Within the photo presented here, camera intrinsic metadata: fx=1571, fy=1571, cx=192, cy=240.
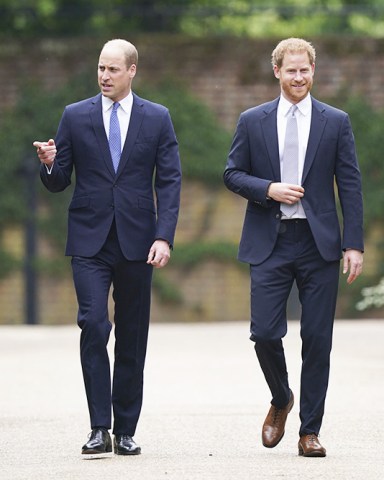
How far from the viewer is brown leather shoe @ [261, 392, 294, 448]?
7.07 metres

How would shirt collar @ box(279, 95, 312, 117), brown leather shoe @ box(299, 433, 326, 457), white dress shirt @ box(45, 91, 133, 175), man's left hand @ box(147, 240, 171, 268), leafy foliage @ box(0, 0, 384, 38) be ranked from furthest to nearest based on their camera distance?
1. leafy foliage @ box(0, 0, 384, 38)
2. white dress shirt @ box(45, 91, 133, 175)
3. shirt collar @ box(279, 95, 312, 117)
4. man's left hand @ box(147, 240, 171, 268)
5. brown leather shoe @ box(299, 433, 326, 457)

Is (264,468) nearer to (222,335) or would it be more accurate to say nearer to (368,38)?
(222,335)

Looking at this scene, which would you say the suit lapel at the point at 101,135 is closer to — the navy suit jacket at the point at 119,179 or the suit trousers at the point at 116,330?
the navy suit jacket at the point at 119,179

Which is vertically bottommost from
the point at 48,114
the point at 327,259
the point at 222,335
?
the point at 222,335

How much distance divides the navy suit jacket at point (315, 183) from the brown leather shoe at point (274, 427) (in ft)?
2.28

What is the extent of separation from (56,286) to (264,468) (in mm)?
10222

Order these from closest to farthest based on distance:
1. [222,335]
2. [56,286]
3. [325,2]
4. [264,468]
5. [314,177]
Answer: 1. [264,468]
2. [314,177]
3. [222,335]
4. [56,286]
5. [325,2]

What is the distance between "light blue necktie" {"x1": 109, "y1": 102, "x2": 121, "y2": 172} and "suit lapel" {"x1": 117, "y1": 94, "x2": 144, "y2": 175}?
0.04 metres

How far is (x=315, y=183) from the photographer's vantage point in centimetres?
702

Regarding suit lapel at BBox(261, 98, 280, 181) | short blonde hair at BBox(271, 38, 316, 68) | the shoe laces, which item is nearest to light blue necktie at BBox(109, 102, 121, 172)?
suit lapel at BBox(261, 98, 280, 181)

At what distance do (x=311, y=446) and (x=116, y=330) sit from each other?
1.07 meters

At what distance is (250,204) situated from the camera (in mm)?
7160

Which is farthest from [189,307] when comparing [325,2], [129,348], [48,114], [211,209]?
[129,348]

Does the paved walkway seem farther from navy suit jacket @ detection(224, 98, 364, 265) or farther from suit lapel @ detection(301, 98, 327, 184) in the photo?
suit lapel @ detection(301, 98, 327, 184)
